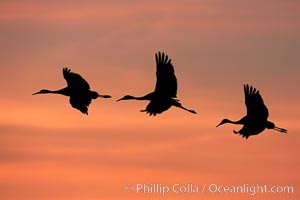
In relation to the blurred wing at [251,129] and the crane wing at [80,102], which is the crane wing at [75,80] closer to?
the crane wing at [80,102]

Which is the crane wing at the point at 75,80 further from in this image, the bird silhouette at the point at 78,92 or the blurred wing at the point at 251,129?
the blurred wing at the point at 251,129

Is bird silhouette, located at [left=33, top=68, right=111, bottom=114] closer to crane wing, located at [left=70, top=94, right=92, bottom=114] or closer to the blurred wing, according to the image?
crane wing, located at [left=70, top=94, right=92, bottom=114]

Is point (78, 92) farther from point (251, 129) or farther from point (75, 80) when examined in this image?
point (251, 129)

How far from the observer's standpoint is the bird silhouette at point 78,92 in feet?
575

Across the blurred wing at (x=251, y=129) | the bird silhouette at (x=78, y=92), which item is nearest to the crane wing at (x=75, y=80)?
the bird silhouette at (x=78, y=92)

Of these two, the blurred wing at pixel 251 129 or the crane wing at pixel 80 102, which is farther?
the blurred wing at pixel 251 129

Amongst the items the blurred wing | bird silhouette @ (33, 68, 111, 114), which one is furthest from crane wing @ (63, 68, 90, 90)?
the blurred wing

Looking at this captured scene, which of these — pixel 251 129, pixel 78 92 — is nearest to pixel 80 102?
pixel 78 92

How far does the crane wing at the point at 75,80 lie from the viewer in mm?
175375

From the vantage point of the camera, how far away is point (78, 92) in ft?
577

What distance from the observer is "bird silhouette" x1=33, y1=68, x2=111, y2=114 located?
175 m

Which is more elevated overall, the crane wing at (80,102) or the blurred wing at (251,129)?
the crane wing at (80,102)

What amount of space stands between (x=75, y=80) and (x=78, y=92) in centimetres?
68

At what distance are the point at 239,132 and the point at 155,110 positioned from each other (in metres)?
4.82
